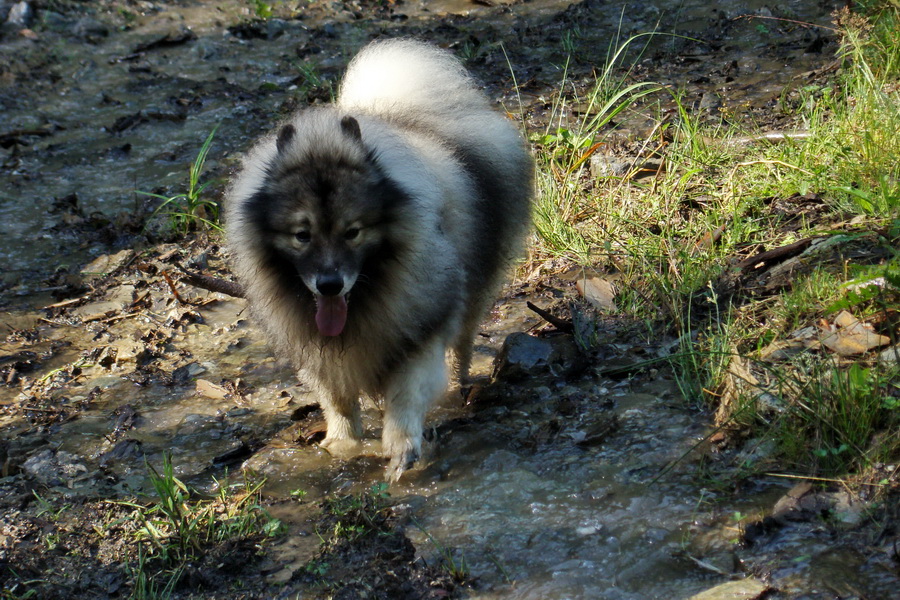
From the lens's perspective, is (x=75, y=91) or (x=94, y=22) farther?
(x=94, y=22)

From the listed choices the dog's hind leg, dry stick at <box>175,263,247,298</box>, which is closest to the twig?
dry stick at <box>175,263,247,298</box>

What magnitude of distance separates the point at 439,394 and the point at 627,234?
173 centimetres

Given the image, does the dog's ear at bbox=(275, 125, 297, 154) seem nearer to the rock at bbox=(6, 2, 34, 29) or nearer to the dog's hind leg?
the dog's hind leg

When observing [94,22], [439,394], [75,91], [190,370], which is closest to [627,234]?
[439,394]

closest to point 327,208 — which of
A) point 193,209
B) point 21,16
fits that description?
point 193,209

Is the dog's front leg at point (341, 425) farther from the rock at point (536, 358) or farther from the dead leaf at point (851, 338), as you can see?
the dead leaf at point (851, 338)

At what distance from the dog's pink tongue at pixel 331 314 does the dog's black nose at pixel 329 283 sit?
0.64 ft

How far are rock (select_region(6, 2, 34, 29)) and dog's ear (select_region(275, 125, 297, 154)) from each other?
6888 millimetres

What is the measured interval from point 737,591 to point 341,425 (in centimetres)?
187

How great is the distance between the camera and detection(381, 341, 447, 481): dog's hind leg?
3518 mm

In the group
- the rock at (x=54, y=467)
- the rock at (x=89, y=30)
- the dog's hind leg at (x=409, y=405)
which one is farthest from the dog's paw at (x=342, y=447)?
the rock at (x=89, y=30)

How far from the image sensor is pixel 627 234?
485 centimetres

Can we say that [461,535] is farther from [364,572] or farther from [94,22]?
[94,22]

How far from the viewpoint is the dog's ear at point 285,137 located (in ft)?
11.0
